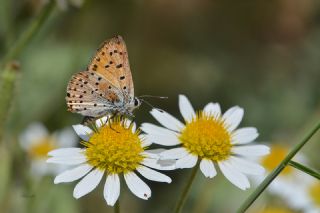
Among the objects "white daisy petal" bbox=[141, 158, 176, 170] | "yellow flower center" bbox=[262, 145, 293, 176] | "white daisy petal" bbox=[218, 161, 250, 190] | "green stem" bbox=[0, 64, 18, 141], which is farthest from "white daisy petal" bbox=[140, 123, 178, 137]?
"yellow flower center" bbox=[262, 145, 293, 176]

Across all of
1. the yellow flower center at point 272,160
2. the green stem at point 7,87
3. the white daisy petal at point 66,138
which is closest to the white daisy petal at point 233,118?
the green stem at point 7,87

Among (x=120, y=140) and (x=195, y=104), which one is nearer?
(x=120, y=140)

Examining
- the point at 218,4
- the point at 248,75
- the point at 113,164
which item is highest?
the point at 218,4

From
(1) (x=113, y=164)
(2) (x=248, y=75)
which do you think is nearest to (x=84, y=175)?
(1) (x=113, y=164)

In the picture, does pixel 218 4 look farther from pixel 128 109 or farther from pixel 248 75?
pixel 128 109

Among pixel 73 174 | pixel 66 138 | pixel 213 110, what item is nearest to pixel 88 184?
pixel 73 174

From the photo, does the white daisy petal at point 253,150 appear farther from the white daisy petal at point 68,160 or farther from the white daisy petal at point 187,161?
the white daisy petal at point 68,160

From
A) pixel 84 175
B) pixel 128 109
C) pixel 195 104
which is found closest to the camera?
pixel 84 175
